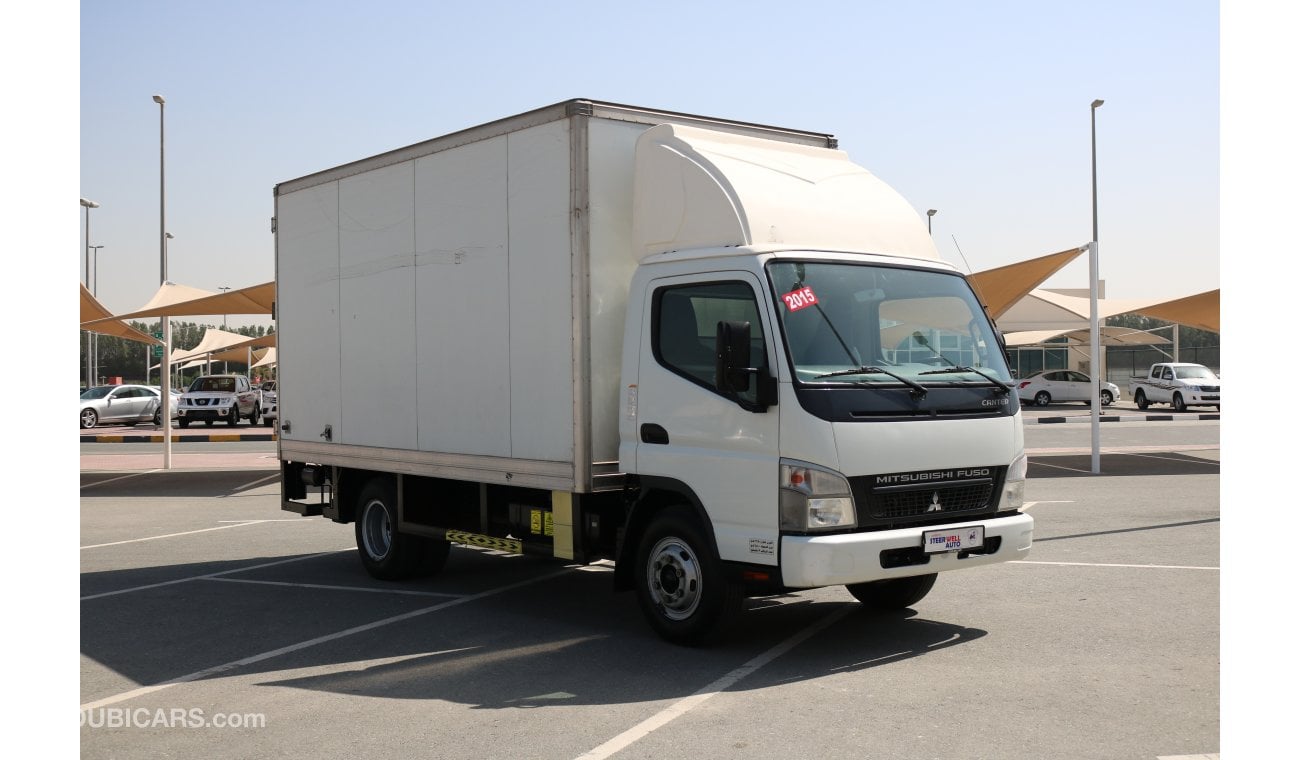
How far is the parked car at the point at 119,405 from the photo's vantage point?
4053 cm

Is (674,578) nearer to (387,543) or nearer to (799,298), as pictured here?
(799,298)

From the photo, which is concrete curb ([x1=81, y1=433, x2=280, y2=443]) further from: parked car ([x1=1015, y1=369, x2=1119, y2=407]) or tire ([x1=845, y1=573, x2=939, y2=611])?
parked car ([x1=1015, y1=369, x2=1119, y2=407])

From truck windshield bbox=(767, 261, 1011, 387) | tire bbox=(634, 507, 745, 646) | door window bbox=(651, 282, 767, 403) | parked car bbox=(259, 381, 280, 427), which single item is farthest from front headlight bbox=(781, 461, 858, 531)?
parked car bbox=(259, 381, 280, 427)

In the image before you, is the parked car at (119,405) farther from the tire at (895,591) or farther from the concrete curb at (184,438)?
the tire at (895,591)

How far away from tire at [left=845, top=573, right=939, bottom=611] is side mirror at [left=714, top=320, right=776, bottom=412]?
7.21 feet

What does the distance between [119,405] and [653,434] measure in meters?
38.8

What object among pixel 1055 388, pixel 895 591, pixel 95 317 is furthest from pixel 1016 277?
pixel 1055 388

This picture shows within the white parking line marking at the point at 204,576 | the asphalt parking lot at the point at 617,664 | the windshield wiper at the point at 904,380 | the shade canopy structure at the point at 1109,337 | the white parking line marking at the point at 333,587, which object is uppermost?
the shade canopy structure at the point at 1109,337

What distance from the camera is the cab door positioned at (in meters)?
6.98

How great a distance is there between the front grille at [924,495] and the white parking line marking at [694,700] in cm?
113

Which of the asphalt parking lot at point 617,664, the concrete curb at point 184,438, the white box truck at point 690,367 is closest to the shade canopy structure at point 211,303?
the concrete curb at point 184,438
